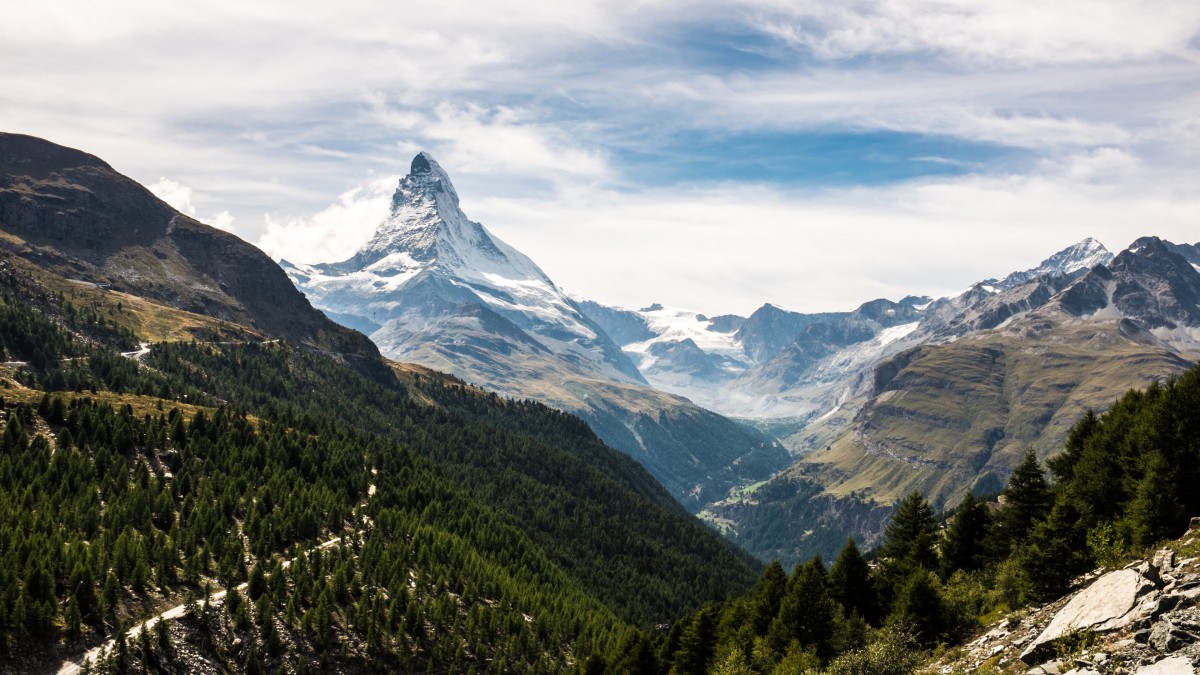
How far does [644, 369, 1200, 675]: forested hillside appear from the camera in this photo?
224 ft

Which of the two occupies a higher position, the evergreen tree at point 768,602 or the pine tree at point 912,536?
the pine tree at point 912,536

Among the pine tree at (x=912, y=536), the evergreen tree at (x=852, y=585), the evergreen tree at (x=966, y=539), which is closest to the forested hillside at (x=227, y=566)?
the evergreen tree at (x=852, y=585)

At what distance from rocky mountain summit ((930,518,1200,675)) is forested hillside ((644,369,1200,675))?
349 inches

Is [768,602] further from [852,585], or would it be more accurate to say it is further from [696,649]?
[696,649]

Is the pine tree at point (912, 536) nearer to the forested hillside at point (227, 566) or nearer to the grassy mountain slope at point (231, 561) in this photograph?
the forested hillside at point (227, 566)

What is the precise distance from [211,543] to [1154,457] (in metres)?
139

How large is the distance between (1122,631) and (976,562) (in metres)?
54.5

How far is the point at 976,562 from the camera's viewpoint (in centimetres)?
9531

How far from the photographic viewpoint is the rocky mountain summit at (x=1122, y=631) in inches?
1567

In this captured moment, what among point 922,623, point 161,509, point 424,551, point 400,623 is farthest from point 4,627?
point 922,623

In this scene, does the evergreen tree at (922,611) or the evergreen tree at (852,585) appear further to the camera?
the evergreen tree at (852,585)

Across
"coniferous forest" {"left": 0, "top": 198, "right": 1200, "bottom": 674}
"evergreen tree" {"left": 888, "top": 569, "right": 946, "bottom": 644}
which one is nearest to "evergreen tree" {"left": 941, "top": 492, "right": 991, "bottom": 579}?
"coniferous forest" {"left": 0, "top": 198, "right": 1200, "bottom": 674}

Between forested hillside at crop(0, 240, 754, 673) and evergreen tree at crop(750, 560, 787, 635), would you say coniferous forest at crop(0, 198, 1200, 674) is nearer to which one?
evergreen tree at crop(750, 560, 787, 635)

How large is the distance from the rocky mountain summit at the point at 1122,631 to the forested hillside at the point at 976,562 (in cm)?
887
